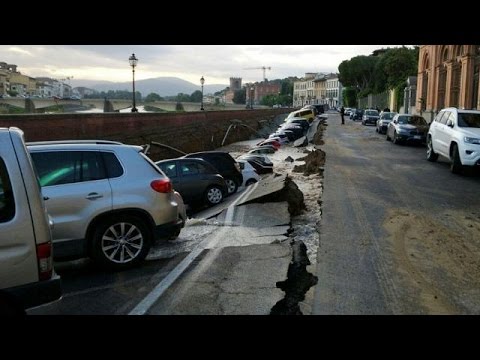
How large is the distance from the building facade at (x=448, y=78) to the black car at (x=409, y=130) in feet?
14.9

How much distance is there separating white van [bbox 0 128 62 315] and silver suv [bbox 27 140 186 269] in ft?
8.42

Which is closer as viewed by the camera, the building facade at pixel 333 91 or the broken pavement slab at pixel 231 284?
the broken pavement slab at pixel 231 284

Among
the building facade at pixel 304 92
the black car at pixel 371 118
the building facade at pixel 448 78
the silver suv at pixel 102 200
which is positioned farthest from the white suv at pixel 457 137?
the building facade at pixel 304 92

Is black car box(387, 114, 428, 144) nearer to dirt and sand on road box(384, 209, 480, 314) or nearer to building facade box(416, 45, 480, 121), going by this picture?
building facade box(416, 45, 480, 121)

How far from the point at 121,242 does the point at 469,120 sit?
1147 cm

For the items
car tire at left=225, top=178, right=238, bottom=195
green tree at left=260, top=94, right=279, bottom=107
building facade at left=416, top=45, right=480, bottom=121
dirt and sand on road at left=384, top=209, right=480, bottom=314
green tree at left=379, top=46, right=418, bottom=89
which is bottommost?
car tire at left=225, top=178, right=238, bottom=195

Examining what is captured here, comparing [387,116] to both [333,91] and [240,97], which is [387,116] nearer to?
[333,91]

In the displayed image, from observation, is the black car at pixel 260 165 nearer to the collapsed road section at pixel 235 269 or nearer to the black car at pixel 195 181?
the black car at pixel 195 181

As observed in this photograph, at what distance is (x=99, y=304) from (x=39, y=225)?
1801 millimetres

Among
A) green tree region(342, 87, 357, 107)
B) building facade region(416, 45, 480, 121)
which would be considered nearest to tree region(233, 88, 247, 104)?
green tree region(342, 87, 357, 107)

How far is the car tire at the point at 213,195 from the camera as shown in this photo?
13.8m

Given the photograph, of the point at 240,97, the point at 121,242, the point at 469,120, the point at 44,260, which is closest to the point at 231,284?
the point at 121,242

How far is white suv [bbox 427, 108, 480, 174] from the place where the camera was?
1311 centimetres
